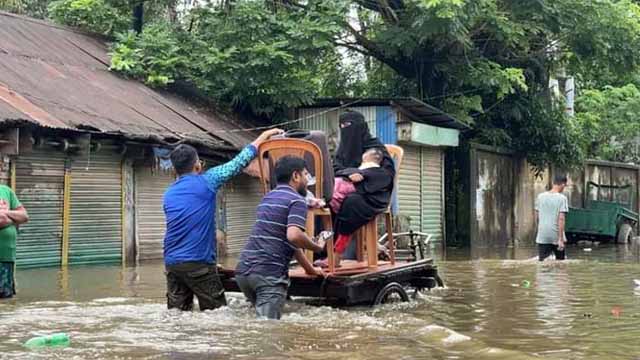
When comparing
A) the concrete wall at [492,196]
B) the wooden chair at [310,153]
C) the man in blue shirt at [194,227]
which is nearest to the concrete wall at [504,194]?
the concrete wall at [492,196]

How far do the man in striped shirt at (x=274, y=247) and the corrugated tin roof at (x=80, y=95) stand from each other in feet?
22.1

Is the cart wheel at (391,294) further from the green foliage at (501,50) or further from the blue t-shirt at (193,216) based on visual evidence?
the green foliage at (501,50)

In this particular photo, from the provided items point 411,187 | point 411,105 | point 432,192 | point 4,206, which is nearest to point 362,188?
point 4,206

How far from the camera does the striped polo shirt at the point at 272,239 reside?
789 cm

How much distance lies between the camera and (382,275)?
9.16m

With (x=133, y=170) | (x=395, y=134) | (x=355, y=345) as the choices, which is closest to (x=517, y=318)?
(x=355, y=345)

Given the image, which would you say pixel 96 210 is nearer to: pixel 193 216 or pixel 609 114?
pixel 193 216

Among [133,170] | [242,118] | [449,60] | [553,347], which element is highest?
[449,60]

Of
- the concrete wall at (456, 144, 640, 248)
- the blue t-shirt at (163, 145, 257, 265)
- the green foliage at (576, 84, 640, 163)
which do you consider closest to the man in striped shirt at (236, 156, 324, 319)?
the blue t-shirt at (163, 145, 257, 265)

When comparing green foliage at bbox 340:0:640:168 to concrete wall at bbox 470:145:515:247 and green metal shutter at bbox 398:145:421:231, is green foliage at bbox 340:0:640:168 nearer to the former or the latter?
concrete wall at bbox 470:145:515:247

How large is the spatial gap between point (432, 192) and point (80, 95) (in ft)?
32.7

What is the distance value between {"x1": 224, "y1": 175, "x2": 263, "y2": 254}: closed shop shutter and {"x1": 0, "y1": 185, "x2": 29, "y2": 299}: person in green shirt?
9.44 metres

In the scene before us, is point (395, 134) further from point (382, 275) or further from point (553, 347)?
point (553, 347)

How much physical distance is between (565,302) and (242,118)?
11807 mm
